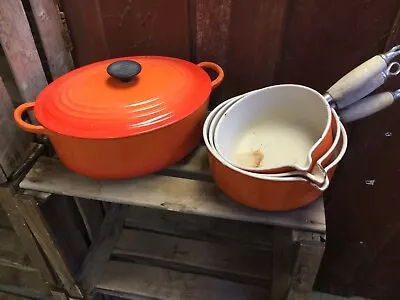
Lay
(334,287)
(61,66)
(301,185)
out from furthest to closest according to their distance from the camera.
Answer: (334,287) < (61,66) < (301,185)

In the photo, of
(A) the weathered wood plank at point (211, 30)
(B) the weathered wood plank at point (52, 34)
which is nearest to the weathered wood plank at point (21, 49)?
(B) the weathered wood plank at point (52, 34)

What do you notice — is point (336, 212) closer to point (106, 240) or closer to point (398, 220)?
point (398, 220)

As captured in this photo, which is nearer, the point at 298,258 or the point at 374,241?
the point at 298,258

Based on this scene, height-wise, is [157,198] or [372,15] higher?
[372,15]

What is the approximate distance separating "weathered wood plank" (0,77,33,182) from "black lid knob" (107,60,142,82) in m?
0.19

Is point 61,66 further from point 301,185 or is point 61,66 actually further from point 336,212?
point 336,212

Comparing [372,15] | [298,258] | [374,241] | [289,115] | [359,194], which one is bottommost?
[374,241]

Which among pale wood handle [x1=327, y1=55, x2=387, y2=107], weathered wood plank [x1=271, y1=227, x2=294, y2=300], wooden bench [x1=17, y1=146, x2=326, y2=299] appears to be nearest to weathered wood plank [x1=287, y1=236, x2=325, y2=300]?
wooden bench [x1=17, y1=146, x2=326, y2=299]

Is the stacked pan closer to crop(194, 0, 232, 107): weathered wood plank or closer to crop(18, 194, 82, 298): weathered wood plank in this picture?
crop(194, 0, 232, 107): weathered wood plank

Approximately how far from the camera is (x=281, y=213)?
619 mm

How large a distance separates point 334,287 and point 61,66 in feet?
2.99

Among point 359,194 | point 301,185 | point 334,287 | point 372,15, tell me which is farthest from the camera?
point 334,287

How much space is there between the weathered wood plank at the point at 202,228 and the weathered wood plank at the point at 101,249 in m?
0.03

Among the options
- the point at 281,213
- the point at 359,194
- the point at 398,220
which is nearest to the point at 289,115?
the point at 281,213
